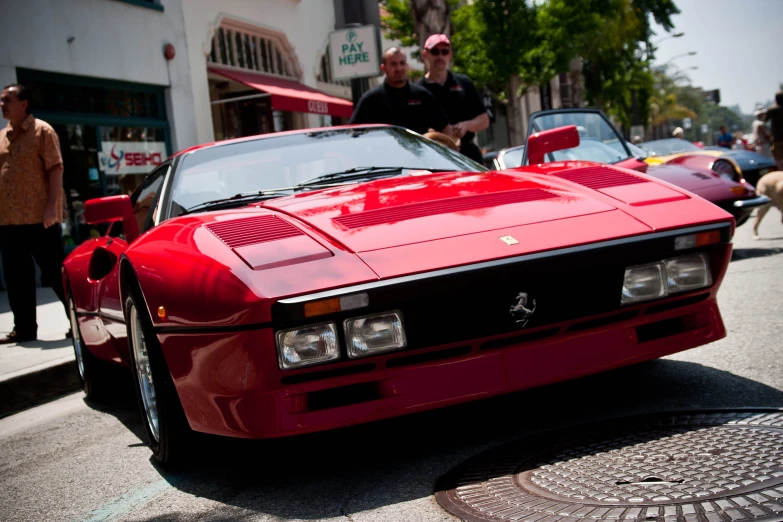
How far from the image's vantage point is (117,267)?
4.20 m

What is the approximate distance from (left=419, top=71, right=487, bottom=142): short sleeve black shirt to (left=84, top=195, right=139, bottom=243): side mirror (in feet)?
10.9

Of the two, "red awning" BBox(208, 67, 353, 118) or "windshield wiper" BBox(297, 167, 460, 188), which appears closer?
"windshield wiper" BBox(297, 167, 460, 188)

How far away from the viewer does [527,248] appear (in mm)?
3020

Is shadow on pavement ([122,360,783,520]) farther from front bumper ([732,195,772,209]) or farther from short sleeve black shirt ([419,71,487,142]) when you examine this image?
front bumper ([732,195,772,209])

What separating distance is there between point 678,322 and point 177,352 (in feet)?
5.47

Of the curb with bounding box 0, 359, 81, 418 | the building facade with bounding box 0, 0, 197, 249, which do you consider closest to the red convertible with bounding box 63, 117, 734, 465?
the curb with bounding box 0, 359, 81, 418

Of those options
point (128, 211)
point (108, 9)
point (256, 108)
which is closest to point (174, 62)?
point (108, 9)

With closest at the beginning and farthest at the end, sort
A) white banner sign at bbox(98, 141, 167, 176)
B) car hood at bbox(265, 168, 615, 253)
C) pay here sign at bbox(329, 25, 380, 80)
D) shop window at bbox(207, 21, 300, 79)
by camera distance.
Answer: car hood at bbox(265, 168, 615, 253)
pay here sign at bbox(329, 25, 380, 80)
white banner sign at bbox(98, 141, 167, 176)
shop window at bbox(207, 21, 300, 79)

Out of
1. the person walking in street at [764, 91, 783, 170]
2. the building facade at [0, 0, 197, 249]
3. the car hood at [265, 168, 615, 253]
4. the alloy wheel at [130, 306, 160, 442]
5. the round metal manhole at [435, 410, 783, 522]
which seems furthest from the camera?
the person walking in street at [764, 91, 783, 170]

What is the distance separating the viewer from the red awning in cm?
1528

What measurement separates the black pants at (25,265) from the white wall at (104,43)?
189 inches

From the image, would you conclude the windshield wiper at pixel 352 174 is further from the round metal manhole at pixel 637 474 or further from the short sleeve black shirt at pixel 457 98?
the short sleeve black shirt at pixel 457 98

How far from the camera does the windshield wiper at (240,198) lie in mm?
3863

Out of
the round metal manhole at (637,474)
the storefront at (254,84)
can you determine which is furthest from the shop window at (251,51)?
the round metal manhole at (637,474)
